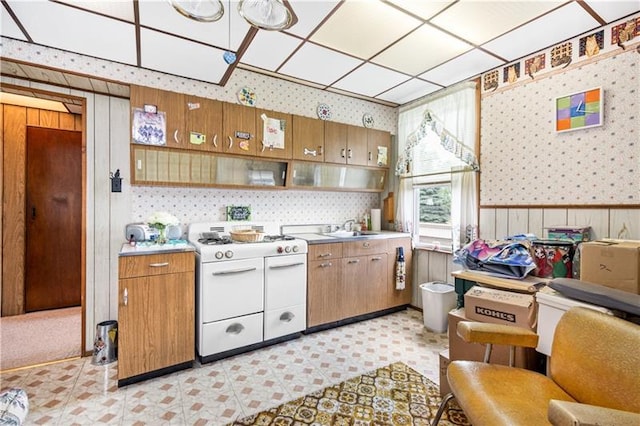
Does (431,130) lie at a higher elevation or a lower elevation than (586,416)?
higher

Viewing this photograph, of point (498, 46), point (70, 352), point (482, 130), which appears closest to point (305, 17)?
point (498, 46)

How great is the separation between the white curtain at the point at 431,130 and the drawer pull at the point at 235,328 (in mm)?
2314

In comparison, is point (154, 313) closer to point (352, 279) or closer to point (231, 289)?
point (231, 289)

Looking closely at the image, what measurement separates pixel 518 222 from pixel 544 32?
1.55 meters

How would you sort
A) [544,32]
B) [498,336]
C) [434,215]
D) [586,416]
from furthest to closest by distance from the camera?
1. [434,215]
2. [544,32]
3. [498,336]
4. [586,416]

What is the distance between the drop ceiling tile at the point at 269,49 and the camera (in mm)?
2426

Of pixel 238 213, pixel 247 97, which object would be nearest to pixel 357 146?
pixel 247 97

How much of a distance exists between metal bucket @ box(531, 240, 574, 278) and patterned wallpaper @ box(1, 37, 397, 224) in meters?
2.23

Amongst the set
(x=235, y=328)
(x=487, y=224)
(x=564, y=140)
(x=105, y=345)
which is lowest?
(x=105, y=345)

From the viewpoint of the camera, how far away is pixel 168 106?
8.68ft

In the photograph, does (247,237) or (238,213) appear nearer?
(247,237)

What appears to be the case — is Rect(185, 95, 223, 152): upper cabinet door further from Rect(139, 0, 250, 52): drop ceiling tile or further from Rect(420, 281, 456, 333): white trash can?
Answer: Rect(420, 281, 456, 333): white trash can

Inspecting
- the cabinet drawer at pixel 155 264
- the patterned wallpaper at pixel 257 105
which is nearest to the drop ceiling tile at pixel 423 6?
the patterned wallpaper at pixel 257 105

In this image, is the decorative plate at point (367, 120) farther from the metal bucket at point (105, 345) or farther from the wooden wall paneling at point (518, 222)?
the metal bucket at point (105, 345)
